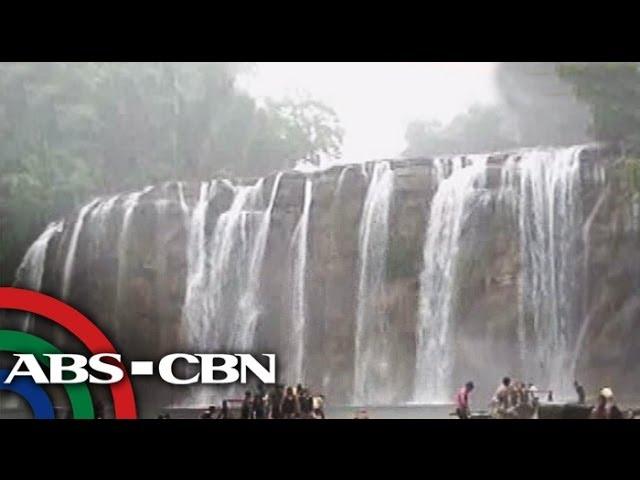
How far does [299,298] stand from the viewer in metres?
7.34

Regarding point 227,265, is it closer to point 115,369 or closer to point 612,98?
point 115,369

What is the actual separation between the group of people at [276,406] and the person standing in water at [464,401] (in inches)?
34.0

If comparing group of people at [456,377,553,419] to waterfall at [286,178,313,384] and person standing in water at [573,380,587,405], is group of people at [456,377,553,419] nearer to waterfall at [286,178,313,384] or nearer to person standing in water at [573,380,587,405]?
person standing in water at [573,380,587,405]

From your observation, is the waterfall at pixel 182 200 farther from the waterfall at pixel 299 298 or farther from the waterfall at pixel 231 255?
the waterfall at pixel 299 298

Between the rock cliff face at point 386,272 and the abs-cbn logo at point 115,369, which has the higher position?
the rock cliff face at point 386,272

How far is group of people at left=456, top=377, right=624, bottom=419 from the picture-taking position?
7066 mm

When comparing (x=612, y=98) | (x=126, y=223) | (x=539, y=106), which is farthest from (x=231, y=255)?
(x=612, y=98)

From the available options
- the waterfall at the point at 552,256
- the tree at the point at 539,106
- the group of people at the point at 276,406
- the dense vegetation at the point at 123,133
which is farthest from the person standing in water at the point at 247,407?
the tree at the point at 539,106

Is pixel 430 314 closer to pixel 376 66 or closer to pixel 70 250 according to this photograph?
pixel 376 66

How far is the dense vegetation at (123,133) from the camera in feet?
24.0

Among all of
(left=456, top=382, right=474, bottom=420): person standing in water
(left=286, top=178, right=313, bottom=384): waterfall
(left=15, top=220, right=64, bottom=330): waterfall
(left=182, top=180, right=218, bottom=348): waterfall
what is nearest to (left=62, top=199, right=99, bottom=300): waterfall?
(left=15, top=220, right=64, bottom=330): waterfall

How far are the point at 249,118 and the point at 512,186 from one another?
1815 mm

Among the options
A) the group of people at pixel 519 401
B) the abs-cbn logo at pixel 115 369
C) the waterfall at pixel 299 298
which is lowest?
the group of people at pixel 519 401

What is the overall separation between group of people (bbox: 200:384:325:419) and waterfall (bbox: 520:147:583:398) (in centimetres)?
141
